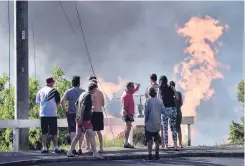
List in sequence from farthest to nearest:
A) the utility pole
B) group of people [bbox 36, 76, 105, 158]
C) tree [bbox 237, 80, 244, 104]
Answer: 1. tree [bbox 237, 80, 244, 104]
2. the utility pole
3. group of people [bbox 36, 76, 105, 158]

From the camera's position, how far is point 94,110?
550 inches

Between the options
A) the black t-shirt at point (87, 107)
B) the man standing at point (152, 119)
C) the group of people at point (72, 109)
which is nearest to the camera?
the black t-shirt at point (87, 107)

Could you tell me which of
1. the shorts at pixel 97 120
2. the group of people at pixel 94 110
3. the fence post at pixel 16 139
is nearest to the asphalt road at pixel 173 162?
the group of people at pixel 94 110

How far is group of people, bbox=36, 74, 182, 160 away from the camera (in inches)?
512

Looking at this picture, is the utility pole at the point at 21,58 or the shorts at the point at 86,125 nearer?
the shorts at the point at 86,125

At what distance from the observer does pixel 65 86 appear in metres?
57.9

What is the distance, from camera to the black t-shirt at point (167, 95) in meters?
14.7

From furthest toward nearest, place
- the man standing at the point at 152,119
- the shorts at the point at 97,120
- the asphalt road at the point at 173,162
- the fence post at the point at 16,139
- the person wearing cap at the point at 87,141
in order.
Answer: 1. the fence post at the point at 16,139
2. the person wearing cap at the point at 87,141
3. the shorts at the point at 97,120
4. the man standing at the point at 152,119
5. the asphalt road at the point at 173,162

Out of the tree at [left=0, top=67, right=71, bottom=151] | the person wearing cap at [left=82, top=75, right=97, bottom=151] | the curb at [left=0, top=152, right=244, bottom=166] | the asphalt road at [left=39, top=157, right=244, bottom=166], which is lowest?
the asphalt road at [left=39, top=157, right=244, bottom=166]

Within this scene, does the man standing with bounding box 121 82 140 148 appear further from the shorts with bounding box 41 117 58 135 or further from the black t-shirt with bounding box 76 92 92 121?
the black t-shirt with bounding box 76 92 92 121

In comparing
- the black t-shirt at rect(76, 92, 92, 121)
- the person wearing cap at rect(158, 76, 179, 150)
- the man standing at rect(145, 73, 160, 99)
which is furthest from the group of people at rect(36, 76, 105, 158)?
the person wearing cap at rect(158, 76, 179, 150)

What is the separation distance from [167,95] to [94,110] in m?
2.00

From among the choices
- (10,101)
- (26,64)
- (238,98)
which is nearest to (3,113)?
(10,101)

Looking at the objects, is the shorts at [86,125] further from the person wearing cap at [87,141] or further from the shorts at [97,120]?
the person wearing cap at [87,141]
